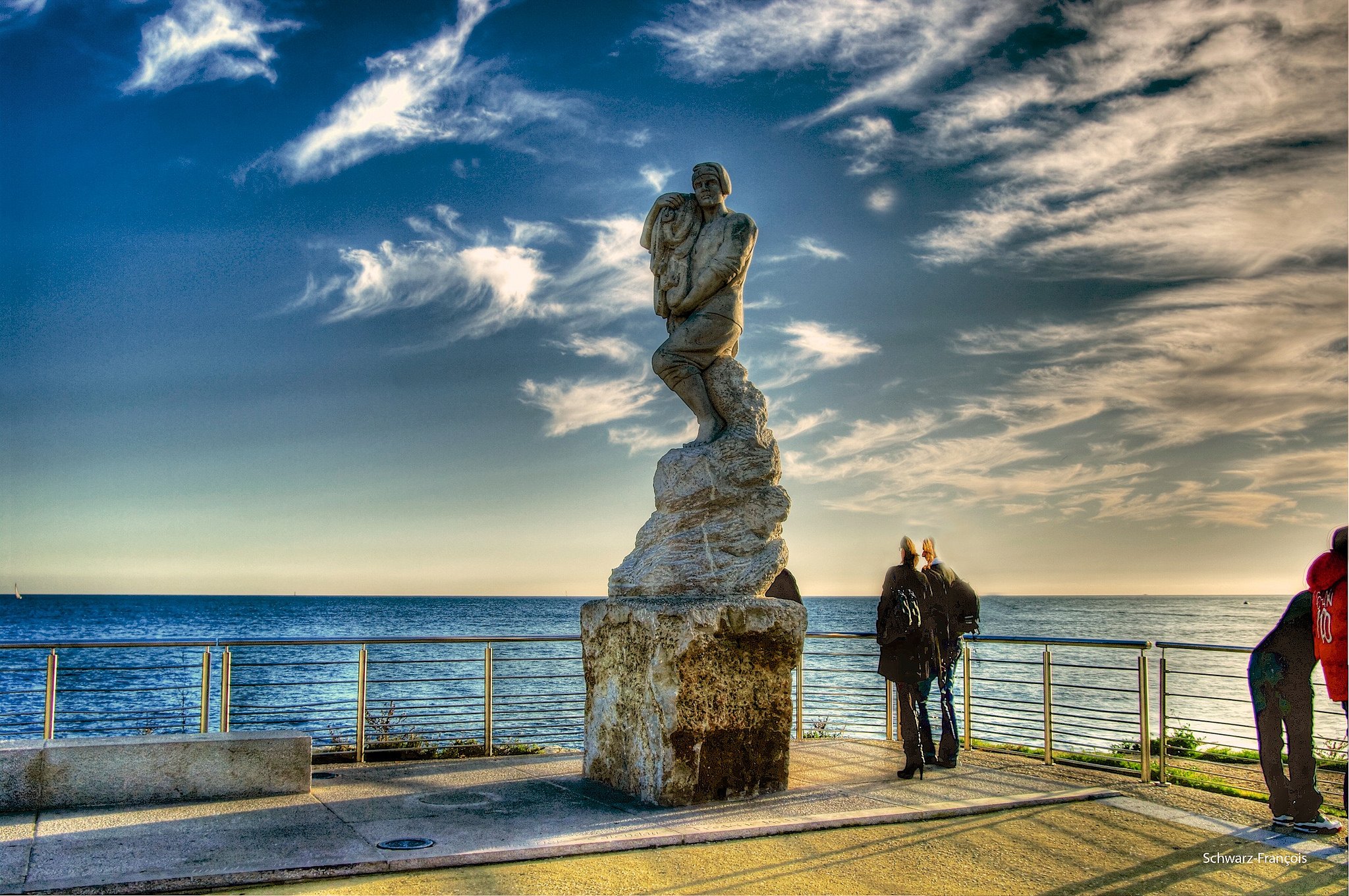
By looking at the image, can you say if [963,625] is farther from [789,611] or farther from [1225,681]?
[1225,681]

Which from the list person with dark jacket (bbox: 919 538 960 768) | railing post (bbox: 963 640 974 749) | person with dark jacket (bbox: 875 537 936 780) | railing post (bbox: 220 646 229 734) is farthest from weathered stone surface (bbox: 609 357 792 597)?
railing post (bbox: 220 646 229 734)

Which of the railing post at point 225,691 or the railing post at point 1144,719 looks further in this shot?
the railing post at point 225,691

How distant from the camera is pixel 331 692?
2705cm

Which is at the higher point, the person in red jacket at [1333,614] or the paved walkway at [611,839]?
the person in red jacket at [1333,614]

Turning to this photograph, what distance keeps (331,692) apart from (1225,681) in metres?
23.8

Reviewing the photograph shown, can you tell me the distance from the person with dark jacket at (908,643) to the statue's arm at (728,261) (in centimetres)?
245

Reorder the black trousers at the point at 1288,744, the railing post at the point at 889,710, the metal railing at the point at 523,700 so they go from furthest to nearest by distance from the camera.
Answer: the railing post at the point at 889,710 → the metal railing at the point at 523,700 → the black trousers at the point at 1288,744

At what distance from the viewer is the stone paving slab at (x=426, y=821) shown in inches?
181

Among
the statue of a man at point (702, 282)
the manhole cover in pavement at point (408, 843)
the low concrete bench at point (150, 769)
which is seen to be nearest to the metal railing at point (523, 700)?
the low concrete bench at point (150, 769)

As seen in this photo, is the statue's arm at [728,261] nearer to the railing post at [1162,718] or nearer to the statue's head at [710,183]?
the statue's head at [710,183]

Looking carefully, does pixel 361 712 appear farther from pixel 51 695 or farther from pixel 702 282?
pixel 702 282

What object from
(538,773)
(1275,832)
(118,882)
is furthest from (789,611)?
(118,882)

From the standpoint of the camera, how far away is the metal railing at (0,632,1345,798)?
758 centimetres

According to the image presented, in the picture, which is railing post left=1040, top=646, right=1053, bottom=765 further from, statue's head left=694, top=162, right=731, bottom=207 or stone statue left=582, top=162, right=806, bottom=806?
statue's head left=694, top=162, right=731, bottom=207
